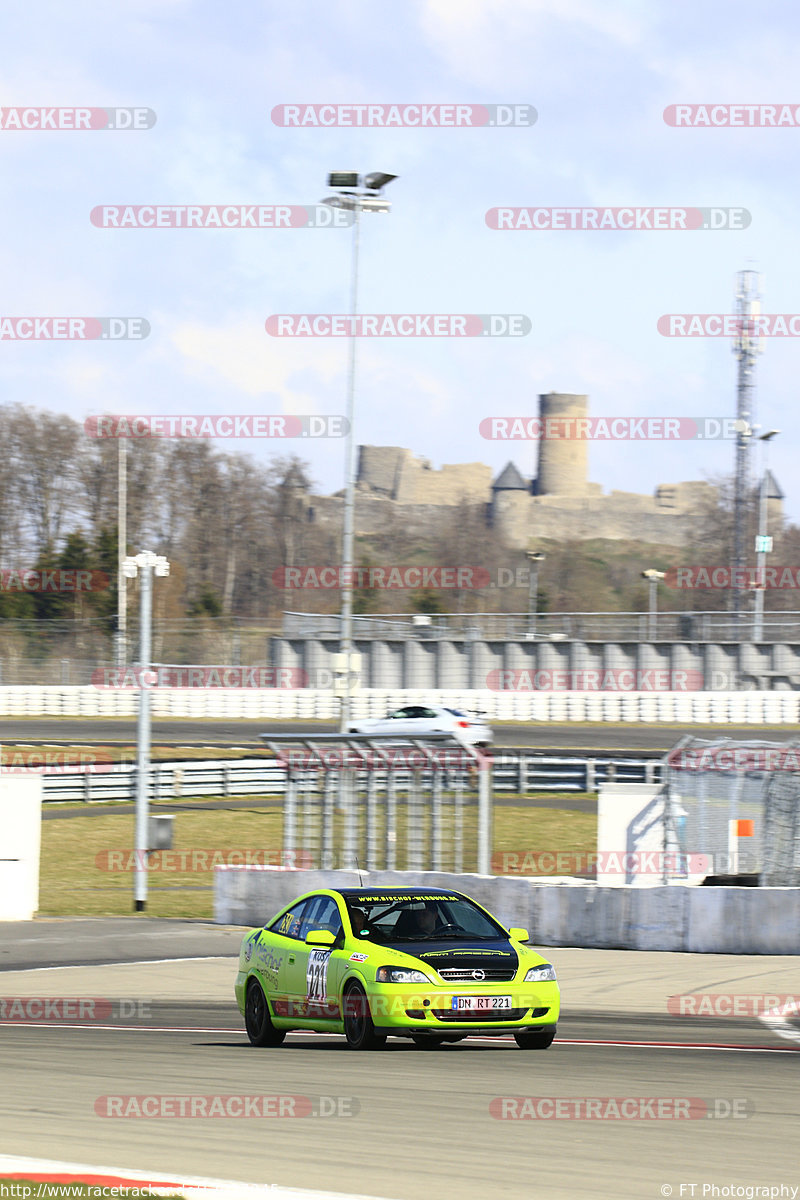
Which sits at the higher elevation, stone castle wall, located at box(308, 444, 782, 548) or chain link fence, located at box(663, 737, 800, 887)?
stone castle wall, located at box(308, 444, 782, 548)

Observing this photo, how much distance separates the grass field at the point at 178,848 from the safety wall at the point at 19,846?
87 cm

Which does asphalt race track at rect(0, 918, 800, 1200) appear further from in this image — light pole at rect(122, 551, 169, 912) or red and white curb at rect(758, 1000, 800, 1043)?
light pole at rect(122, 551, 169, 912)

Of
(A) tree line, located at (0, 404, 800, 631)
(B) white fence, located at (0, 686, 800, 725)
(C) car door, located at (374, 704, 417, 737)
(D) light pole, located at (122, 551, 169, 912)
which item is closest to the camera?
(D) light pole, located at (122, 551, 169, 912)

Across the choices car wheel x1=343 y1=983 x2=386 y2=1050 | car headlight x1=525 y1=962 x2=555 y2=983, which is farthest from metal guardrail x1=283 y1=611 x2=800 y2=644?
car headlight x1=525 y1=962 x2=555 y2=983

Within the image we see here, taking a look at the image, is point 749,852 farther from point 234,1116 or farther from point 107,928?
point 234,1116

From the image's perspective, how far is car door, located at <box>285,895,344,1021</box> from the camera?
991cm

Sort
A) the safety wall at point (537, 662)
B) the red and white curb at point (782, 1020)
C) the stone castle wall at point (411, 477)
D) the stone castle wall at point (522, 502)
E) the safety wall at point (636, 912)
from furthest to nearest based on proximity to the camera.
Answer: the stone castle wall at point (411, 477)
the stone castle wall at point (522, 502)
the safety wall at point (537, 662)
the safety wall at point (636, 912)
the red and white curb at point (782, 1020)

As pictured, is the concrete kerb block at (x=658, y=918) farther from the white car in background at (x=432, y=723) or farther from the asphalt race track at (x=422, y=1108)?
the white car in background at (x=432, y=723)

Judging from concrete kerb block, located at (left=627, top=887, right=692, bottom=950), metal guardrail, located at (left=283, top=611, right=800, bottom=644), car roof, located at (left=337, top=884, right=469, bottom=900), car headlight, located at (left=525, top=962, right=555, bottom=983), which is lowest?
concrete kerb block, located at (left=627, top=887, right=692, bottom=950)

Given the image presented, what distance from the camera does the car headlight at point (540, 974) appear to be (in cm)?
955

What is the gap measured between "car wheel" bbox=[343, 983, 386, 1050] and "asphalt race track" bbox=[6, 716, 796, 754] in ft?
84.8

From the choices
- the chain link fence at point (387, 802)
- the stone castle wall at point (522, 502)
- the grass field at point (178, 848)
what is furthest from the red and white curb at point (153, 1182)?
the stone castle wall at point (522, 502)

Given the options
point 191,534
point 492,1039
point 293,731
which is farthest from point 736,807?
point 191,534

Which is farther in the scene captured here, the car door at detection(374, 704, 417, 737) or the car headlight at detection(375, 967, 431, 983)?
the car door at detection(374, 704, 417, 737)
